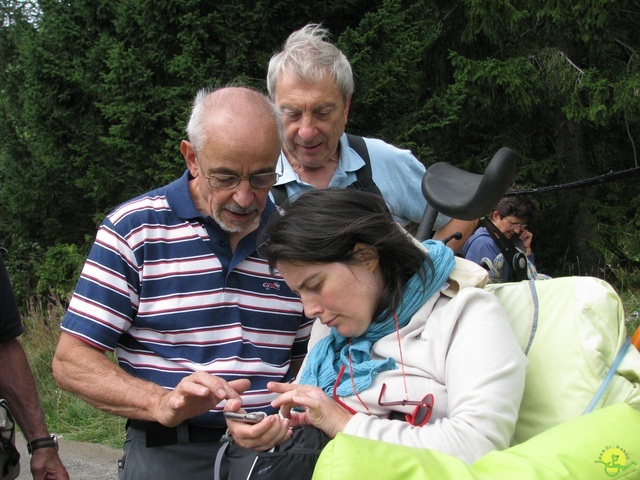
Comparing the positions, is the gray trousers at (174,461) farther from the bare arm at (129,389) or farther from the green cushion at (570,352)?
the green cushion at (570,352)

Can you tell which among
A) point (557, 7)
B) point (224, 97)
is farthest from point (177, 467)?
point (557, 7)

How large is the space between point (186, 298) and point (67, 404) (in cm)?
411

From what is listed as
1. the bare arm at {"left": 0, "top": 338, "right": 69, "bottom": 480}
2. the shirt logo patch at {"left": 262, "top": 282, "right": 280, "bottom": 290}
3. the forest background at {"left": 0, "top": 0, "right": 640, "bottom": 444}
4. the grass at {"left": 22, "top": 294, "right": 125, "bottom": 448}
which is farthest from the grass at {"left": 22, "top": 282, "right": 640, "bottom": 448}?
the shirt logo patch at {"left": 262, "top": 282, "right": 280, "bottom": 290}

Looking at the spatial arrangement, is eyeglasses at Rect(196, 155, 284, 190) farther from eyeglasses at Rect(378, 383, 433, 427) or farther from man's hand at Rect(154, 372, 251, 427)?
eyeglasses at Rect(378, 383, 433, 427)

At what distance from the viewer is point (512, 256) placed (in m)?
3.27

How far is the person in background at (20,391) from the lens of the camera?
281 centimetres

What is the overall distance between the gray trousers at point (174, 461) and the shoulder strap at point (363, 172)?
1.11 metres

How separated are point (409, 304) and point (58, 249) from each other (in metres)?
7.54

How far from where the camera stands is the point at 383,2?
7324 mm

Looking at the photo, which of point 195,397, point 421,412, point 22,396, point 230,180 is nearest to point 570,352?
point 421,412

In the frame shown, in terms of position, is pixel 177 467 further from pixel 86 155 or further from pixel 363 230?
pixel 86 155

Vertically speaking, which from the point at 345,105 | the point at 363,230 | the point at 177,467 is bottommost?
the point at 177,467

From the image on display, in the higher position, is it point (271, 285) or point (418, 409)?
point (271, 285)

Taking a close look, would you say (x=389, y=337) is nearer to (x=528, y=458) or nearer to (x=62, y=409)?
(x=528, y=458)
